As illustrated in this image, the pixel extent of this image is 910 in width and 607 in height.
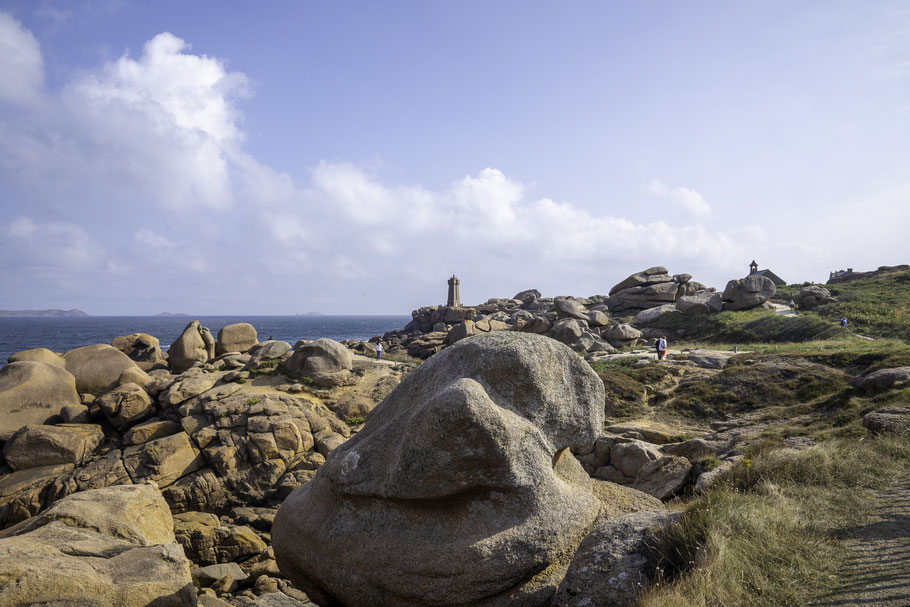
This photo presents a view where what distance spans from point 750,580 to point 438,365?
4.27 metres

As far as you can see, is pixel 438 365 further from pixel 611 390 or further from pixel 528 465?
pixel 611 390

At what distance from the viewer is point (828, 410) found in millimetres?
17094

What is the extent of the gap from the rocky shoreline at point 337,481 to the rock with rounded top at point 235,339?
6.69 m

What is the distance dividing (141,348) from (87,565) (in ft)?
78.0

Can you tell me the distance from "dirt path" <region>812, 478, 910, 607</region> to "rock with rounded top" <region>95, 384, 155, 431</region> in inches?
718

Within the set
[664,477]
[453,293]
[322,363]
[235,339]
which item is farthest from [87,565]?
[453,293]

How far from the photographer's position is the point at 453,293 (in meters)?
79.4

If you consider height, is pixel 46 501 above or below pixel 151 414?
below

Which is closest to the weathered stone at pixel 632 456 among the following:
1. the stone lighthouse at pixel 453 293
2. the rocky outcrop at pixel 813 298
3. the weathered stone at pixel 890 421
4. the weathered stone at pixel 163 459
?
the weathered stone at pixel 890 421

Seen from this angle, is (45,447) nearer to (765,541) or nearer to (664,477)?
(664,477)

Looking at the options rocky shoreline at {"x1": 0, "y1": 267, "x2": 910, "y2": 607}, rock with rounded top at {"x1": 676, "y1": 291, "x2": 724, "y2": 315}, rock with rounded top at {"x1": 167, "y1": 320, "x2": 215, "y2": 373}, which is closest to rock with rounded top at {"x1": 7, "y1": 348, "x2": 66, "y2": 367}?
rocky shoreline at {"x1": 0, "y1": 267, "x2": 910, "y2": 607}

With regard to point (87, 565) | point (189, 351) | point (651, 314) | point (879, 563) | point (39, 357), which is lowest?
point (87, 565)

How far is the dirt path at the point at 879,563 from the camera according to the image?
188 inches

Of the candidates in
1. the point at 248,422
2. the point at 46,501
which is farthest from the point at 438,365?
the point at 46,501
